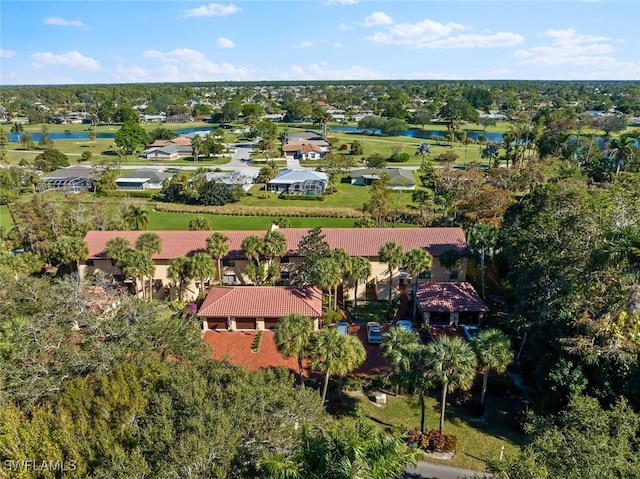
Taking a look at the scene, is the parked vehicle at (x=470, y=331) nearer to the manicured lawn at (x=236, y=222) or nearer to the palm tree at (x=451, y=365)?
the palm tree at (x=451, y=365)

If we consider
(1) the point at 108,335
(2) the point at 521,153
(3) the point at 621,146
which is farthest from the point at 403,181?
(1) the point at 108,335

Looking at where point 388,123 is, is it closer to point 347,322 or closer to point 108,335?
point 347,322

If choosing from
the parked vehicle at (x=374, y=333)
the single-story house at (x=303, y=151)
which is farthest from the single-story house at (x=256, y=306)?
the single-story house at (x=303, y=151)

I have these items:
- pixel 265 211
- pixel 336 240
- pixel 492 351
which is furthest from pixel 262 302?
pixel 265 211

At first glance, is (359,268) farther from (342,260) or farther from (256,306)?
(256,306)

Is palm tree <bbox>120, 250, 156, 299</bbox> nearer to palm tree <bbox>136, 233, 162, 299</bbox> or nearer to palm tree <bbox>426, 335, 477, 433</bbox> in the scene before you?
palm tree <bbox>136, 233, 162, 299</bbox>
